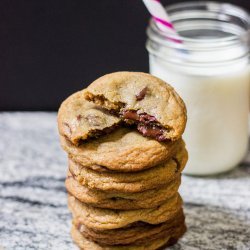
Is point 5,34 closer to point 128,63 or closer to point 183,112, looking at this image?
point 128,63

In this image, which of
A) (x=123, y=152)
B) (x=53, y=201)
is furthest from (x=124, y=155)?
(x=53, y=201)

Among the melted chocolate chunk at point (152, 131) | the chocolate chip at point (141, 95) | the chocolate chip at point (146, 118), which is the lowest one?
the melted chocolate chunk at point (152, 131)

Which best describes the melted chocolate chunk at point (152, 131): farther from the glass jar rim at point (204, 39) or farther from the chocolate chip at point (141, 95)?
the glass jar rim at point (204, 39)

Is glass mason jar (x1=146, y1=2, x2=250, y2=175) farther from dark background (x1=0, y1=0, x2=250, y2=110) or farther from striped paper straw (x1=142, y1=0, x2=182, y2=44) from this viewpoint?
dark background (x1=0, y1=0, x2=250, y2=110)

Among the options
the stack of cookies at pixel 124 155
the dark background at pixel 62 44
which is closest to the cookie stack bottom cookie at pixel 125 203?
the stack of cookies at pixel 124 155

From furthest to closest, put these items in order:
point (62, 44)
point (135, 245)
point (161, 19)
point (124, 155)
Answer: point (62, 44) → point (161, 19) → point (135, 245) → point (124, 155)

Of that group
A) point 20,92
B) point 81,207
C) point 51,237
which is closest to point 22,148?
point 20,92

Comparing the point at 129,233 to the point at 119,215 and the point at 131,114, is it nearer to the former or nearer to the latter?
the point at 119,215

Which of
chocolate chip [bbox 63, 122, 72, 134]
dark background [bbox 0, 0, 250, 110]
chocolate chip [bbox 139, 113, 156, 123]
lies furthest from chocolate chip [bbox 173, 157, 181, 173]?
dark background [bbox 0, 0, 250, 110]
